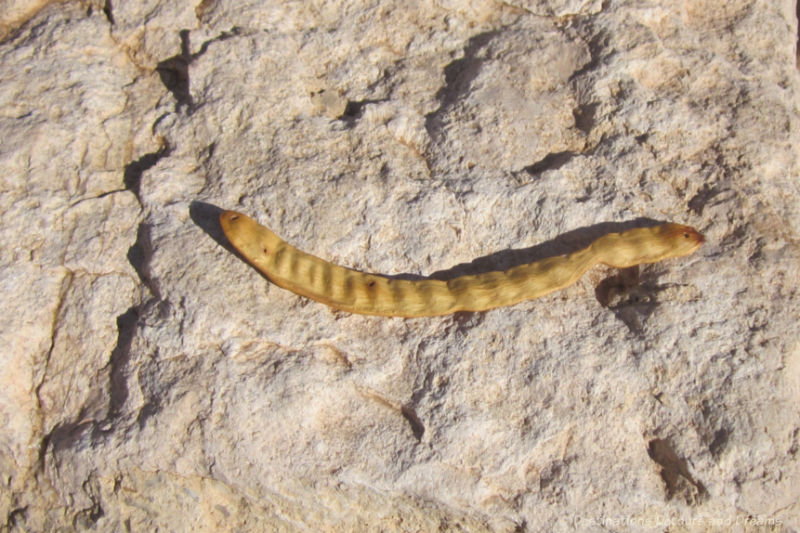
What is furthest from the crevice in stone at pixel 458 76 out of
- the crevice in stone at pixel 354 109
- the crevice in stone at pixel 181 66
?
the crevice in stone at pixel 181 66

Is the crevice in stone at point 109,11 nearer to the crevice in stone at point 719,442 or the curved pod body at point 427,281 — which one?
the curved pod body at point 427,281

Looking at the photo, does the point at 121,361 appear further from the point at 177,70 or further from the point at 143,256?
the point at 177,70

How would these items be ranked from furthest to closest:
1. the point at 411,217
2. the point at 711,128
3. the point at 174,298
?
the point at 711,128
the point at 411,217
the point at 174,298

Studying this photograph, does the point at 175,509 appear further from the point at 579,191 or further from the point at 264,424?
the point at 579,191

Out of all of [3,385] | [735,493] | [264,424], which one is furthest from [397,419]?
[3,385]

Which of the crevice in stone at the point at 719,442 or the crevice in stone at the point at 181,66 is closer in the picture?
the crevice in stone at the point at 719,442

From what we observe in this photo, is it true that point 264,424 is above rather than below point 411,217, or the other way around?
below

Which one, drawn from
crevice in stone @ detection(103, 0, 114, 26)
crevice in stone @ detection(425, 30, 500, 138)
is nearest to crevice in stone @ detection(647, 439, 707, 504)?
crevice in stone @ detection(425, 30, 500, 138)
